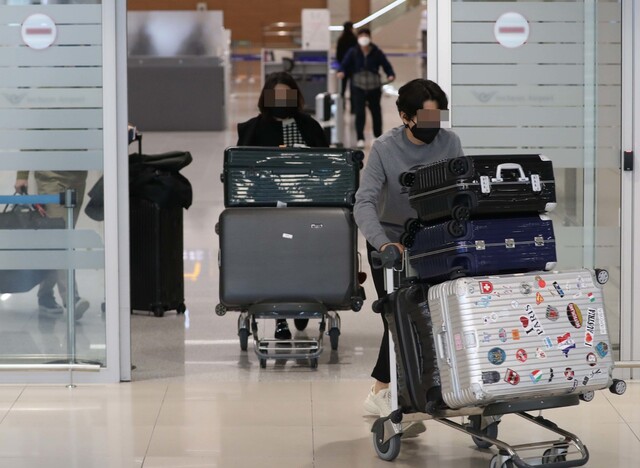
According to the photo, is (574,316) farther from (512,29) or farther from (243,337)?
(243,337)

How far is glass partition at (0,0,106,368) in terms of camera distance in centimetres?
580

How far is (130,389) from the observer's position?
5.77m

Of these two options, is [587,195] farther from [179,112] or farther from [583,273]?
[179,112]

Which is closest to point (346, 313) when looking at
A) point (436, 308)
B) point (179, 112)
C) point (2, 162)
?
point (2, 162)

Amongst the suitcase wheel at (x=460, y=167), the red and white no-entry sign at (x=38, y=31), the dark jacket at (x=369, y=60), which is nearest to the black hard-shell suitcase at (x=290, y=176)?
the red and white no-entry sign at (x=38, y=31)

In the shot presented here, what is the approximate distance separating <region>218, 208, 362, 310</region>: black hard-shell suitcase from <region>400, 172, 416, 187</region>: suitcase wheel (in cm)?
196

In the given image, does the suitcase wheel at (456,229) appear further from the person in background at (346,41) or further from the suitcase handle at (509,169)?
the person in background at (346,41)

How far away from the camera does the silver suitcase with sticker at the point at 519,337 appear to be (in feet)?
12.8

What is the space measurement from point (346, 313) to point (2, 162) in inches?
105

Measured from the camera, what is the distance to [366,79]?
1653 centimetres

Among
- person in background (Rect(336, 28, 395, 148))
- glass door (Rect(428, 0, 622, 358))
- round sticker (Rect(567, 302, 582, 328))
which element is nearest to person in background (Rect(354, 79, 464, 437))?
round sticker (Rect(567, 302, 582, 328))

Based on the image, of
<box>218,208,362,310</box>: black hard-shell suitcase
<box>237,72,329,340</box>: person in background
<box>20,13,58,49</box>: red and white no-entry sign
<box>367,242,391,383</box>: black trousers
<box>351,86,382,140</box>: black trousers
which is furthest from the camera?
<box>351,86,382,140</box>: black trousers

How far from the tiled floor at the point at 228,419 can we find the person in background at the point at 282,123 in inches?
22.6

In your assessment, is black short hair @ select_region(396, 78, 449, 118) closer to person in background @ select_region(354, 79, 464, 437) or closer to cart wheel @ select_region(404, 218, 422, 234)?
person in background @ select_region(354, 79, 464, 437)
